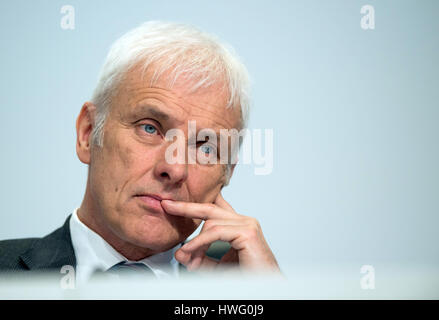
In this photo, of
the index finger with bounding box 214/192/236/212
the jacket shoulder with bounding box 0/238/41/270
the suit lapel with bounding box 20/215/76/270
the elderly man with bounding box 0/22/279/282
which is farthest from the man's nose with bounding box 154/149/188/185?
the jacket shoulder with bounding box 0/238/41/270

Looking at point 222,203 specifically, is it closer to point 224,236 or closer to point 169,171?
point 224,236

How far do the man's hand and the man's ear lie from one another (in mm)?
441

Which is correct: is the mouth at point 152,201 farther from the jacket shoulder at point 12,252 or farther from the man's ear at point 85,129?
the jacket shoulder at point 12,252

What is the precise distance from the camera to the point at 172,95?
1.62m

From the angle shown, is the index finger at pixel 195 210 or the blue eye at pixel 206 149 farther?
the blue eye at pixel 206 149

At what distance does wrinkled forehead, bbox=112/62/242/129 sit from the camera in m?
1.62

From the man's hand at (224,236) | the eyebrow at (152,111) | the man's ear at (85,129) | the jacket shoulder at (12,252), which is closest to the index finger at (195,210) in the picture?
the man's hand at (224,236)

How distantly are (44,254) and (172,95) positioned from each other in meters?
0.84

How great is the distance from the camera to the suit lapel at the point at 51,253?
66.4 inches

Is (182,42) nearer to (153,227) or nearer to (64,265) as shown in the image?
(153,227)
